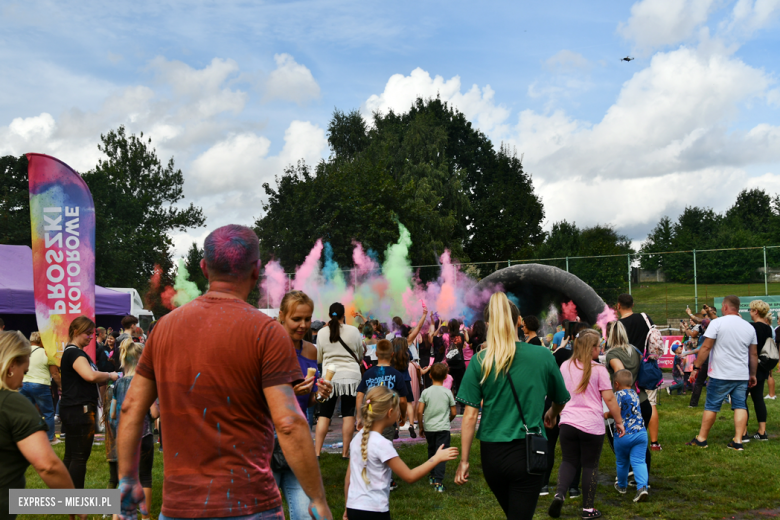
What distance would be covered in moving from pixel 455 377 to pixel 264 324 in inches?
360

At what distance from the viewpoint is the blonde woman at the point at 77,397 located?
5.42 metres

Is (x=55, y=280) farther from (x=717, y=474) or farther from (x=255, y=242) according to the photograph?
(x=717, y=474)

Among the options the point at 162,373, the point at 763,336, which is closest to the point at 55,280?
the point at 162,373

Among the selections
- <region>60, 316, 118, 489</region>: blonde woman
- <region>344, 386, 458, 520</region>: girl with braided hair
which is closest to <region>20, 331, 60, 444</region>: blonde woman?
<region>60, 316, 118, 489</region>: blonde woman

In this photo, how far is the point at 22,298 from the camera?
47.1 ft

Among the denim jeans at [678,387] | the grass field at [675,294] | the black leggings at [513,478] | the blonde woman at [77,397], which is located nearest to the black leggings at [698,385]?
the denim jeans at [678,387]

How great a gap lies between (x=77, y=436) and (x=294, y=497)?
2737 mm

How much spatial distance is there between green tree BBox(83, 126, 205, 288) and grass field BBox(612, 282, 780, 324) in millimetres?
32334

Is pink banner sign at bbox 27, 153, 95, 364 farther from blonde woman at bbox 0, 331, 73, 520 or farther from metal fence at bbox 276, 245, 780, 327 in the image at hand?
metal fence at bbox 276, 245, 780, 327

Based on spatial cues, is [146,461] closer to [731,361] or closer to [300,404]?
[300,404]

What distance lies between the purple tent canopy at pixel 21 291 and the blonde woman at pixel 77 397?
10256mm

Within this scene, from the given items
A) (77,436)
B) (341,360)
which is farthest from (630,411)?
(77,436)

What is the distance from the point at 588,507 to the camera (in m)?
5.63

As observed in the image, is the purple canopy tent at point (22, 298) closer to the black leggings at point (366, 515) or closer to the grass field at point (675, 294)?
the black leggings at point (366, 515)
